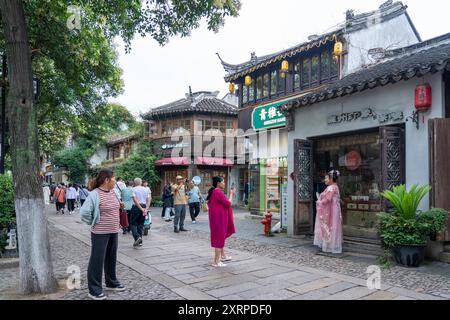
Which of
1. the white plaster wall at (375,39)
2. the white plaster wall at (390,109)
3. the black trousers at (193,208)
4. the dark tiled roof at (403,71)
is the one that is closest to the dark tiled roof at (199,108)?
the black trousers at (193,208)

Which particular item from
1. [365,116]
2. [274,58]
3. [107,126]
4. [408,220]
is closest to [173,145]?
[107,126]

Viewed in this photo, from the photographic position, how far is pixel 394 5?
1467 cm

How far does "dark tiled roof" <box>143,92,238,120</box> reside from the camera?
2472 centimetres

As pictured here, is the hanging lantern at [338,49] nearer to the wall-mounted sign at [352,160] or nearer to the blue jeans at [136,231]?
the wall-mounted sign at [352,160]

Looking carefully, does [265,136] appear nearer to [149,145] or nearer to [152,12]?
[152,12]

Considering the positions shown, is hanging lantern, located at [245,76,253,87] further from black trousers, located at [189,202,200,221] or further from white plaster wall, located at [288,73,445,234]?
white plaster wall, located at [288,73,445,234]

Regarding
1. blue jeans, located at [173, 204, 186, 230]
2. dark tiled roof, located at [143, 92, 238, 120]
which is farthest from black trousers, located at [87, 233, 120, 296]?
dark tiled roof, located at [143, 92, 238, 120]

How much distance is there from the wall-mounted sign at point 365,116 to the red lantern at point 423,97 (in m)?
0.48

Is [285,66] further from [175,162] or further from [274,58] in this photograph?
[175,162]

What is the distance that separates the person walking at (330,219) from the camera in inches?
307

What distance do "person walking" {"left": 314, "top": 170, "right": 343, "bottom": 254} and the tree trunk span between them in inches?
212

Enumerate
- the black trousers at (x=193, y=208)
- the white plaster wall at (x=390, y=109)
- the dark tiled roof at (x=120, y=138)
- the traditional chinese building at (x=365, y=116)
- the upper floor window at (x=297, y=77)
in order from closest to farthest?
the traditional chinese building at (x=365, y=116) < the white plaster wall at (x=390, y=109) < the black trousers at (x=193, y=208) < the upper floor window at (x=297, y=77) < the dark tiled roof at (x=120, y=138)

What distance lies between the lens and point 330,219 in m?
7.90

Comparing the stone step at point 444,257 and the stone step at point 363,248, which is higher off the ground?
the stone step at point 444,257
